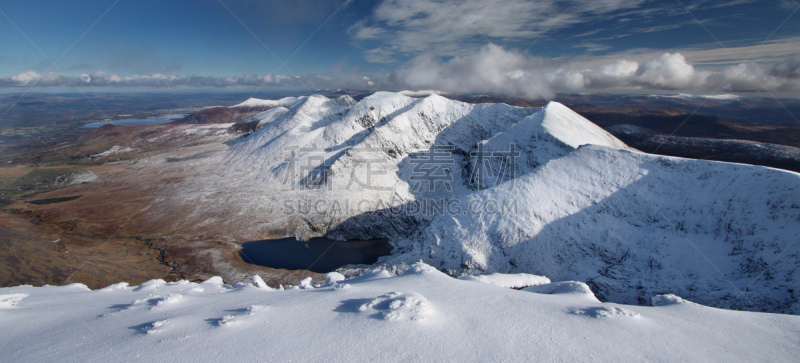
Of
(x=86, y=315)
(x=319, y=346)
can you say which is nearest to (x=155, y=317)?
(x=86, y=315)

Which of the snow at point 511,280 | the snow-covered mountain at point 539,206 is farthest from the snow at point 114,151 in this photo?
the snow at point 511,280

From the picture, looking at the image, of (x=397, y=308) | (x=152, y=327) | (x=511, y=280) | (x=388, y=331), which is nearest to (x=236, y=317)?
(x=152, y=327)

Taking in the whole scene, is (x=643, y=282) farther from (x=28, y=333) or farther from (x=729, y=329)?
(x=28, y=333)

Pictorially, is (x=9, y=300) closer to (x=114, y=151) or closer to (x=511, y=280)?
(x=511, y=280)

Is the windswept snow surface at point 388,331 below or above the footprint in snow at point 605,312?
above

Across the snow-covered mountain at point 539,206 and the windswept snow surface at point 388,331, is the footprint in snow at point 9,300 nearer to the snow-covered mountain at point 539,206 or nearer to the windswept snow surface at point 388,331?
the windswept snow surface at point 388,331

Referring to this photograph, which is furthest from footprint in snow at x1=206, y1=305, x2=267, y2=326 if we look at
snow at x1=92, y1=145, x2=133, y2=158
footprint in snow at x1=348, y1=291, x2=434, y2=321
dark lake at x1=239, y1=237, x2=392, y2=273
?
snow at x1=92, y1=145, x2=133, y2=158
